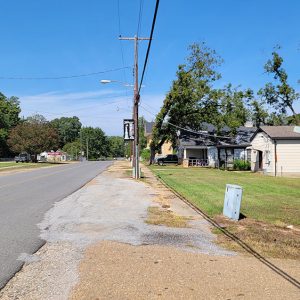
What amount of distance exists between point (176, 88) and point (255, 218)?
43468 millimetres

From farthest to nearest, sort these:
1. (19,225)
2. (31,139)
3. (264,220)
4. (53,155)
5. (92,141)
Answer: (92,141), (53,155), (31,139), (264,220), (19,225)

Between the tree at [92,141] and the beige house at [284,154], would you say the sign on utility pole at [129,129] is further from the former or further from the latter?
the tree at [92,141]

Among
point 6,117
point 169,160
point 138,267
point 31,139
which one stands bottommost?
point 138,267

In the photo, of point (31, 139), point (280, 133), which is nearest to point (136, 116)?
point (280, 133)

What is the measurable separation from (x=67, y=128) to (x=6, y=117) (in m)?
85.8

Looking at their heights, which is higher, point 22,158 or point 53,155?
point 53,155

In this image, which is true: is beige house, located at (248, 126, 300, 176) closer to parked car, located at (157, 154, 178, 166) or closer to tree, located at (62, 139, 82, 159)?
parked car, located at (157, 154, 178, 166)

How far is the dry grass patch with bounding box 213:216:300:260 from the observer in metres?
8.38

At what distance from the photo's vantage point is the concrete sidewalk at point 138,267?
19.4ft

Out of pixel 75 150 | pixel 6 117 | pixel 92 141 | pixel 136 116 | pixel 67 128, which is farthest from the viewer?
pixel 67 128

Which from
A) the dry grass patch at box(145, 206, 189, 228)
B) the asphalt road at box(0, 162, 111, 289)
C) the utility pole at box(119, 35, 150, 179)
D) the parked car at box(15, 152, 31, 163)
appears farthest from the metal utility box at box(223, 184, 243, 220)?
the parked car at box(15, 152, 31, 163)

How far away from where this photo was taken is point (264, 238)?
9.52m

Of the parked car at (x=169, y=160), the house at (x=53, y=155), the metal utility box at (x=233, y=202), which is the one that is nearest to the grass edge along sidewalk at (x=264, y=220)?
the metal utility box at (x=233, y=202)

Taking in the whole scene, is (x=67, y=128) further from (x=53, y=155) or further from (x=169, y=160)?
(x=169, y=160)
